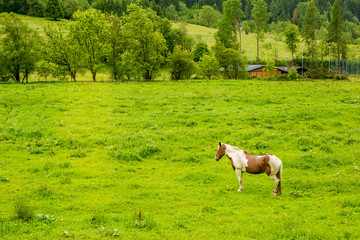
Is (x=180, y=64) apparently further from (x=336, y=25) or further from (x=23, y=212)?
(x=336, y=25)

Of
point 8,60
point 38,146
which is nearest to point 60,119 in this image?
point 38,146

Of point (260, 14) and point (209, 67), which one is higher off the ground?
point (260, 14)

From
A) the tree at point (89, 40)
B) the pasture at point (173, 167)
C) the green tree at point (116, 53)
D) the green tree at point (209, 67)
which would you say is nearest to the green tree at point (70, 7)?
the green tree at point (116, 53)

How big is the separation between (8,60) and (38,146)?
37.5 metres

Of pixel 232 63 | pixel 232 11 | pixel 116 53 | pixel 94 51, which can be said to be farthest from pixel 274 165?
pixel 232 11

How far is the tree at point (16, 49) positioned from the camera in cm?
5609

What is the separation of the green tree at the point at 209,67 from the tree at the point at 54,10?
372 feet

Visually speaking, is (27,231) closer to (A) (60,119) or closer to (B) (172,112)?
(A) (60,119)

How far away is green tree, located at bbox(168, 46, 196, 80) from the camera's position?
65.5m

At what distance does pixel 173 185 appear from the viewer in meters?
17.9

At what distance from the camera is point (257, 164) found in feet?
52.0

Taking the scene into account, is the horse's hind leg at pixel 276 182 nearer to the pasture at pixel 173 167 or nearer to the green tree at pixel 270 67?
the pasture at pixel 173 167

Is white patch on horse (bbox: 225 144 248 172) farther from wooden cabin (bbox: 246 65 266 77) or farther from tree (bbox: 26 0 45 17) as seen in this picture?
tree (bbox: 26 0 45 17)

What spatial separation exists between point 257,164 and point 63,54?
57404 millimetres
